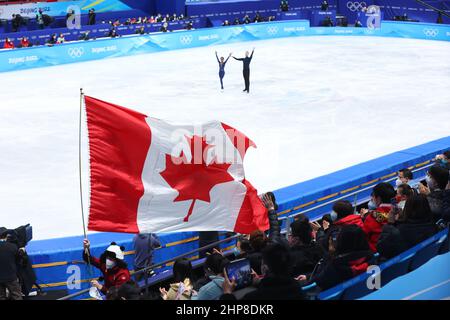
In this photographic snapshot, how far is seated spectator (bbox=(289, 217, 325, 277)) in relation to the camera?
7.09 metres

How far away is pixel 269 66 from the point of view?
3128 cm

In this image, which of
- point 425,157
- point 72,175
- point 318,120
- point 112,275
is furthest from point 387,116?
point 112,275

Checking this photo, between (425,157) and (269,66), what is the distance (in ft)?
55.3

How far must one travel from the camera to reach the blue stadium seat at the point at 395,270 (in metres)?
7.00

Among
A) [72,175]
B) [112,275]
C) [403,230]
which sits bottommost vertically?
[72,175]

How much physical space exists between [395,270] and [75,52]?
93.7 feet

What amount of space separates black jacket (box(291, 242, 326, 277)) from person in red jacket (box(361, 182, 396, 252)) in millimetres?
778

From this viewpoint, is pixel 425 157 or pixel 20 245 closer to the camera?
pixel 20 245

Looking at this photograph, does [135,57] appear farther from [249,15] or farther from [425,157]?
[425,157]

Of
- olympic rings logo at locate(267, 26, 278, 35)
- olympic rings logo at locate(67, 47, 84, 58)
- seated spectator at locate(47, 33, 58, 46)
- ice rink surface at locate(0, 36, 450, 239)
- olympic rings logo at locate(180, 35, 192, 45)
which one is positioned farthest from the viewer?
olympic rings logo at locate(267, 26, 278, 35)

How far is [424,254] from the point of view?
7.52 metres

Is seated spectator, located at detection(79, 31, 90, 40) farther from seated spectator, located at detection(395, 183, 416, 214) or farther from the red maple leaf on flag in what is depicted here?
the red maple leaf on flag

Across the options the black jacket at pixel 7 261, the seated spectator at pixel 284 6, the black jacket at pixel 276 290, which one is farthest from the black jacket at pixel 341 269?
the seated spectator at pixel 284 6

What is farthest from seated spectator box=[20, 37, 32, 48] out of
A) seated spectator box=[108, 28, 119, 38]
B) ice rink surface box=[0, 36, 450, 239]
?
seated spectator box=[108, 28, 119, 38]
